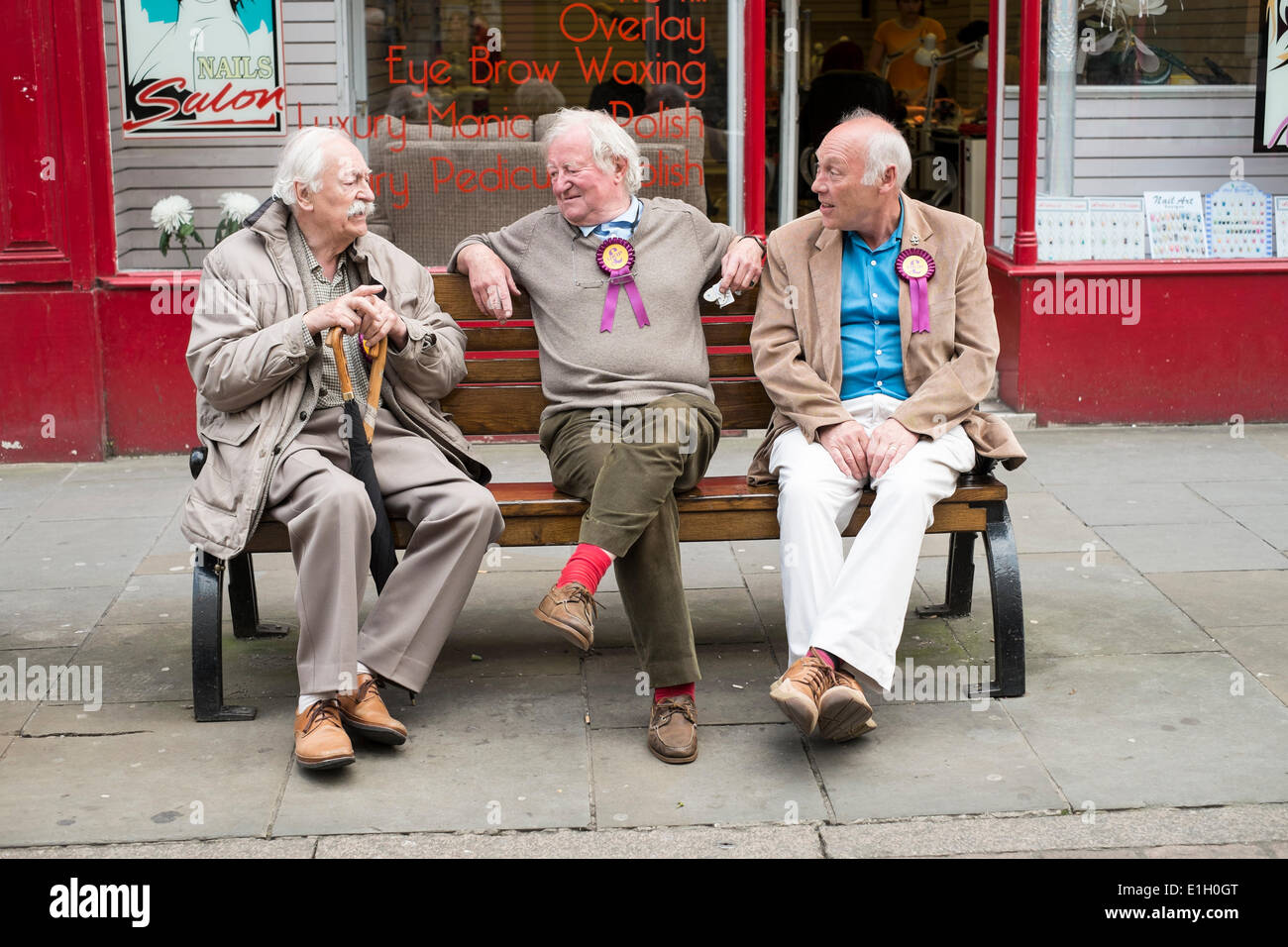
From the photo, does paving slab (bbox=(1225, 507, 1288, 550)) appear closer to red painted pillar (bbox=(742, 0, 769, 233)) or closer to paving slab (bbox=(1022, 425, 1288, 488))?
paving slab (bbox=(1022, 425, 1288, 488))

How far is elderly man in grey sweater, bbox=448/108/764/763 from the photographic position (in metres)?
4.21

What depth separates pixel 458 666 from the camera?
4.52 m

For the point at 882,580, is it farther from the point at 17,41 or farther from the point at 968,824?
the point at 17,41

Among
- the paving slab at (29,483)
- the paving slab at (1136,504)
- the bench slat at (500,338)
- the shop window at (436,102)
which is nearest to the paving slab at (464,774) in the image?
the bench slat at (500,338)

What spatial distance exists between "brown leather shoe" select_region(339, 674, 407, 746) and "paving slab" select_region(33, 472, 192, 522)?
2466 millimetres

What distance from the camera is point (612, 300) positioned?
14.4 ft

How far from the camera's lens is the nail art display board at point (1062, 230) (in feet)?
24.1

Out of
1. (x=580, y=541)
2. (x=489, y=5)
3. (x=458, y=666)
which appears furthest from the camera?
(x=489, y=5)

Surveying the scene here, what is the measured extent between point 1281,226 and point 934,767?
464cm

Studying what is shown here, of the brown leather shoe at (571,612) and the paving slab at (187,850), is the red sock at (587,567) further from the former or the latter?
the paving slab at (187,850)

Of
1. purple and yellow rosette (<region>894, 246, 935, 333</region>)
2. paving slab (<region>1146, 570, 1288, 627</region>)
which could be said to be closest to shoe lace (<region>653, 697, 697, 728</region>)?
purple and yellow rosette (<region>894, 246, 935, 333</region>)

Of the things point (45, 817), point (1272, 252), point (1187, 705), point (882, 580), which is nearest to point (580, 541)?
point (882, 580)

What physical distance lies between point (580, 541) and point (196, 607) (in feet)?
3.40

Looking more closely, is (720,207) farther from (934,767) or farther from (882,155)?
(934,767)
